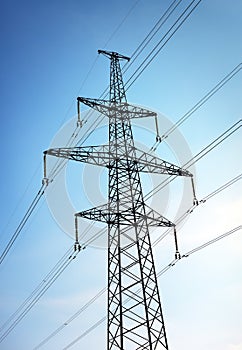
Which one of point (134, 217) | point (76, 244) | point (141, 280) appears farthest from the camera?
point (76, 244)

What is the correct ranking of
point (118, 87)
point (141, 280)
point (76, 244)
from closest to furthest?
1. point (141, 280)
2. point (76, 244)
3. point (118, 87)

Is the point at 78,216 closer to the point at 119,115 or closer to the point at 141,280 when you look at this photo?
the point at 141,280

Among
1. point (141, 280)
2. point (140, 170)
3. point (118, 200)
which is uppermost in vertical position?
point (140, 170)

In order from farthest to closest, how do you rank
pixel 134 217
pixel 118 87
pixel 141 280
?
pixel 118 87 → pixel 134 217 → pixel 141 280

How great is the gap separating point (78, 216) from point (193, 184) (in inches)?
246

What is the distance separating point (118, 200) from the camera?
22703mm

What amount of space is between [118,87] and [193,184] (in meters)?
7.05

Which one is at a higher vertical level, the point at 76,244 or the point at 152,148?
the point at 152,148

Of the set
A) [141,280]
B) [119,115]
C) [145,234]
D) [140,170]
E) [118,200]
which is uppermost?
[119,115]

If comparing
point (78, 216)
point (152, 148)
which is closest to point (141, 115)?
point (152, 148)

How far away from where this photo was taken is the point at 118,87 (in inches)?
1024

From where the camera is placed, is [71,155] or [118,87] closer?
[71,155]

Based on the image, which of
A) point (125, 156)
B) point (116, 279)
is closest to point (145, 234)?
point (116, 279)

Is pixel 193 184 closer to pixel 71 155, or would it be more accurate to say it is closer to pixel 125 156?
pixel 125 156
